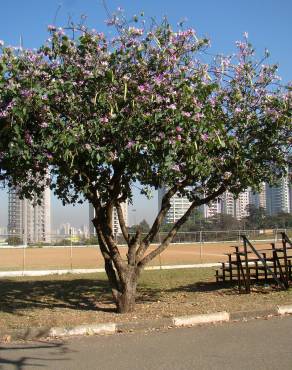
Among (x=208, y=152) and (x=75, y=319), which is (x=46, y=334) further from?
(x=208, y=152)

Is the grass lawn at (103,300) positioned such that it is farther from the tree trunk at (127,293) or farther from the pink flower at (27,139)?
the pink flower at (27,139)

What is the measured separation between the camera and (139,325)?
916 centimetres

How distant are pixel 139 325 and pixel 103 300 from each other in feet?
14.1

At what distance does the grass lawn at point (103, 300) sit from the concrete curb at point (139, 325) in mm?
430

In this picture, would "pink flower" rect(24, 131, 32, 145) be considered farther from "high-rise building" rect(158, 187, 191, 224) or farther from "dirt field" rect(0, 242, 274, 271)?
"dirt field" rect(0, 242, 274, 271)

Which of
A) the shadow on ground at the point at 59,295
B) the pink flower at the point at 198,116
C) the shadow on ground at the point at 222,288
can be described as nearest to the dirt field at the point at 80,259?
the shadow on ground at the point at 222,288

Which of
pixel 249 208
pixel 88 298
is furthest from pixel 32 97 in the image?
pixel 249 208

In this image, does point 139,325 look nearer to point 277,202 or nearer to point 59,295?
point 59,295

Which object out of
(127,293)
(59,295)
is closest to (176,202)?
(59,295)

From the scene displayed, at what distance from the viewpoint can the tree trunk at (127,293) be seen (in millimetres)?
10867

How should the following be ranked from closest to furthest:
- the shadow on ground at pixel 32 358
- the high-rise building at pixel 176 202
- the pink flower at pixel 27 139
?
the shadow on ground at pixel 32 358 → the pink flower at pixel 27 139 → the high-rise building at pixel 176 202

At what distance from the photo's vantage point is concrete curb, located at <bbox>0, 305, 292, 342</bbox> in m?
8.61

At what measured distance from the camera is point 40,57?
360 inches

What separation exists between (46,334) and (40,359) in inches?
69.0
